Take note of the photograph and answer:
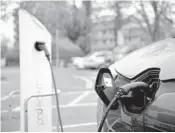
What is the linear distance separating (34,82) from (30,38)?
0.45 m

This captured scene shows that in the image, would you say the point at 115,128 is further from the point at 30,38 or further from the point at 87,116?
the point at 87,116

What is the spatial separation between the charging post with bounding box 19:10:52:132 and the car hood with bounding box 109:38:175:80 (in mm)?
941

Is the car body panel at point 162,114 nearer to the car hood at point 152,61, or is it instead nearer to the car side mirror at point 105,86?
the car hood at point 152,61

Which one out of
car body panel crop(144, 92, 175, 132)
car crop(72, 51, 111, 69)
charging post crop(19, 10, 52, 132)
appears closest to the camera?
car body panel crop(144, 92, 175, 132)

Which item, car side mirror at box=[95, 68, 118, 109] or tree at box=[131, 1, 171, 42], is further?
tree at box=[131, 1, 171, 42]

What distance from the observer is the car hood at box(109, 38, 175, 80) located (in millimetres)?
1762

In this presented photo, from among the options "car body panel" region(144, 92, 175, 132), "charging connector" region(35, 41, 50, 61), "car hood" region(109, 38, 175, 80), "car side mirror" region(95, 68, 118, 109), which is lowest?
"car body panel" region(144, 92, 175, 132)

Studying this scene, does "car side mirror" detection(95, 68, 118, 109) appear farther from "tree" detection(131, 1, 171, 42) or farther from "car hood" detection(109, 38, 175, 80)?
"tree" detection(131, 1, 171, 42)

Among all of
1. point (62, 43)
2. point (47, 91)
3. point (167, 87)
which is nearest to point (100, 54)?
point (62, 43)

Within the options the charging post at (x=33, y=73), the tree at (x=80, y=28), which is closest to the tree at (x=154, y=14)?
the charging post at (x=33, y=73)

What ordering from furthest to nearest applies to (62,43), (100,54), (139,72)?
(62,43)
(100,54)
(139,72)

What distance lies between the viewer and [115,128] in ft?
6.52

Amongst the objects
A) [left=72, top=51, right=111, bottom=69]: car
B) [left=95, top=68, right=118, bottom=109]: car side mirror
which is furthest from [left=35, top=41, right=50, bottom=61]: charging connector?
[left=72, top=51, right=111, bottom=69]: car

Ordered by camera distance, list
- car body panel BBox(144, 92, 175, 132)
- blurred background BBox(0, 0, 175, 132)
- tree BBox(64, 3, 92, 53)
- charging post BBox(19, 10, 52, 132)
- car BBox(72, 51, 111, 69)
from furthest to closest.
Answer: tree BBox(64, 3, 92, 53) → car BBox(72, 51, 111, 69) → blurred background BBox(0, 0, 175, 132) → charging post BBox(19, 10, 52, 132) → car body panel BBox(144, 92, 175, 132)
